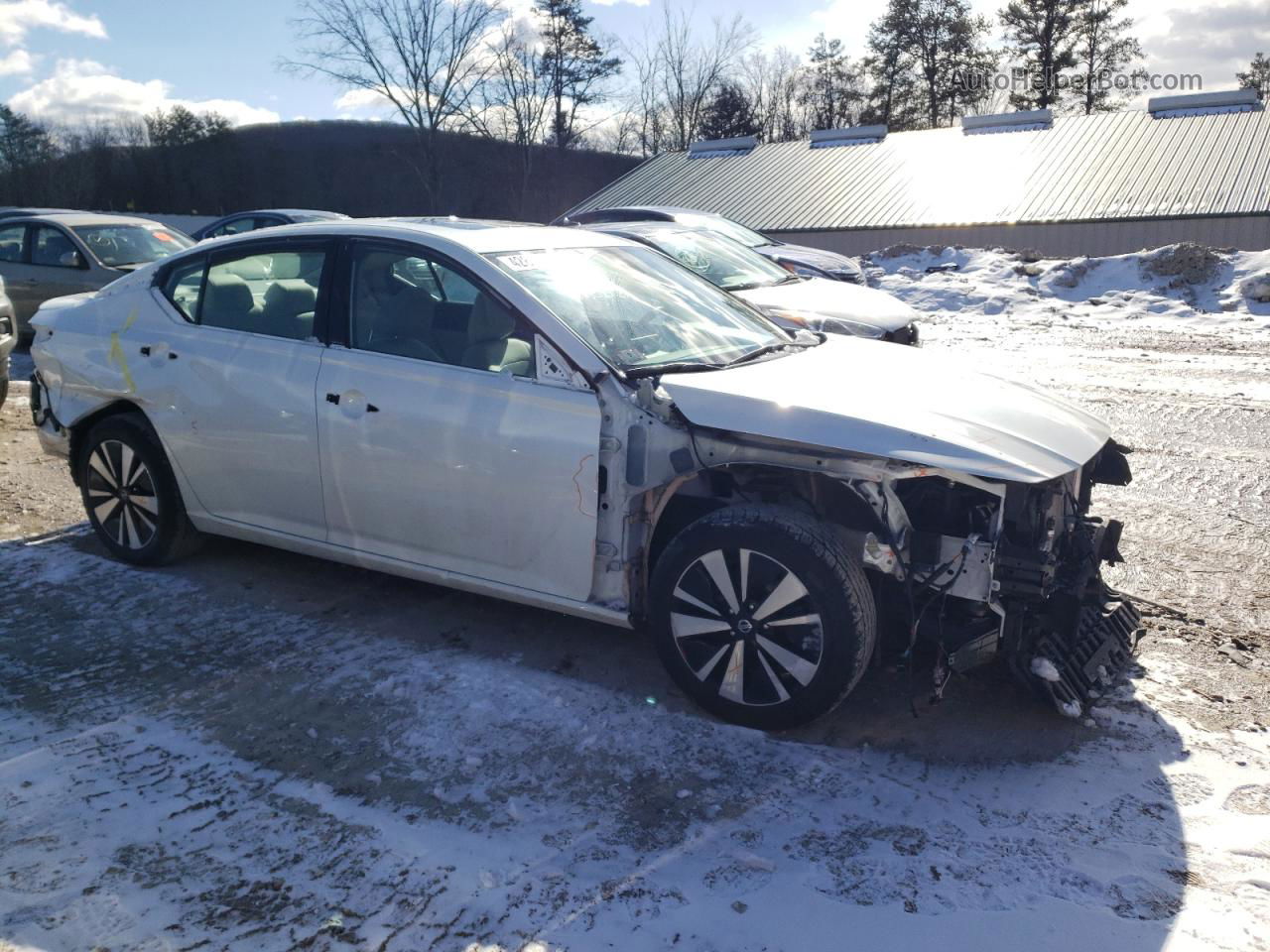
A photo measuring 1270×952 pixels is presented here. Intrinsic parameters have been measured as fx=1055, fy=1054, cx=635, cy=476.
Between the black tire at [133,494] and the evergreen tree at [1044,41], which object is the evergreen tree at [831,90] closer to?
the evergreen tree at [1044,41]

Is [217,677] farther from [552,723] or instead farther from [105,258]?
[105,258]

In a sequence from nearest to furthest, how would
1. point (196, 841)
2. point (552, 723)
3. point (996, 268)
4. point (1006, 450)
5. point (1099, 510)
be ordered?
point (196, 841) < point (1006, 450) < point (552, 723) < point (1099, 510) < point (996, 268)

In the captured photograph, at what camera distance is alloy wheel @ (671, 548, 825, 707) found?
3.56 metres

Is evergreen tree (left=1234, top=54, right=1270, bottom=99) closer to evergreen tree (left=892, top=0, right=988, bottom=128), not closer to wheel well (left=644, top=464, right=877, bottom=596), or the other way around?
evergreen tree (left=892, top=0, right=988, bottom=128)

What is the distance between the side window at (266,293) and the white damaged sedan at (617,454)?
0.01m

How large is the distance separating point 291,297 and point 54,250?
881 cm

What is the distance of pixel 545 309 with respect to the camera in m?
4.11

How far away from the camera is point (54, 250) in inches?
465

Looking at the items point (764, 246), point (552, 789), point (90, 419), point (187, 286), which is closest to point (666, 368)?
point (552, 789)

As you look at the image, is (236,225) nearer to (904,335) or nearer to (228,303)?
(904,335)

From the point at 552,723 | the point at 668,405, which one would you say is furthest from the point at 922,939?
the point at 668,405

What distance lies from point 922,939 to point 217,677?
2844 mm

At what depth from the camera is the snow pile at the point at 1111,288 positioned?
14.1 meters

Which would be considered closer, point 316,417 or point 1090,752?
point 1090,752
